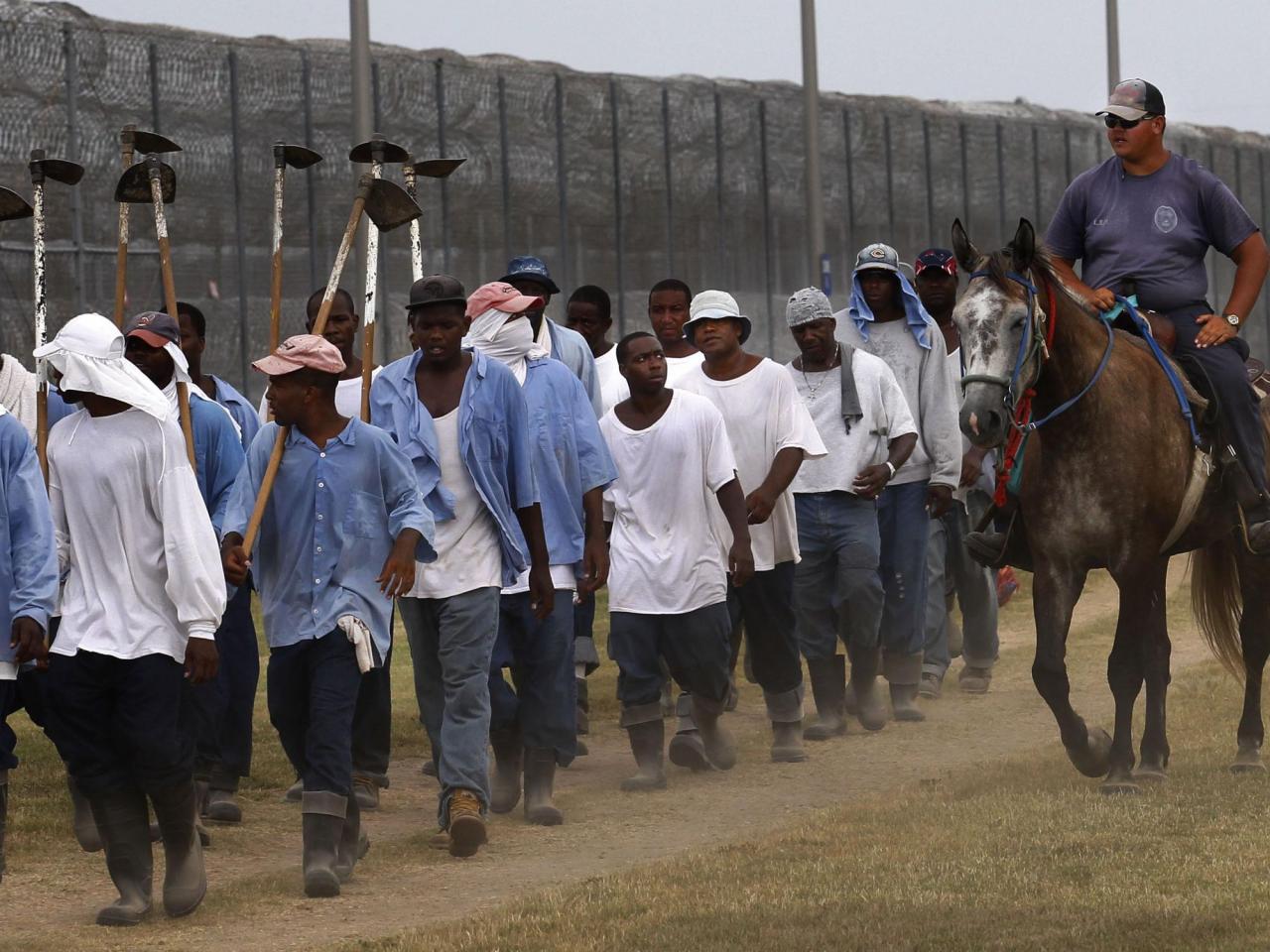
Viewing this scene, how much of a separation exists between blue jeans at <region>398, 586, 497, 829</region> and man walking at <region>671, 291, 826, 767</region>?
2.32 meters

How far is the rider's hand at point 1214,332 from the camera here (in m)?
9.66

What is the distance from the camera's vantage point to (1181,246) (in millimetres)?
9867

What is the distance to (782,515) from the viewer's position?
433 inches

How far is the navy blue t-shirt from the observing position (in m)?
9.86

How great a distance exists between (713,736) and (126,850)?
12.4ft

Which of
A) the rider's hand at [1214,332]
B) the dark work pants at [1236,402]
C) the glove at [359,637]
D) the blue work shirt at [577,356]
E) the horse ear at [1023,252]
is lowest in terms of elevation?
the glove at [359,637]

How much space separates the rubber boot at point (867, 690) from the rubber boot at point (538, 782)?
2.77 m

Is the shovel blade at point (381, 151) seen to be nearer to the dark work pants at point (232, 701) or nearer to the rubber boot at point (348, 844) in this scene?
the dark work pants at point (232, 701)

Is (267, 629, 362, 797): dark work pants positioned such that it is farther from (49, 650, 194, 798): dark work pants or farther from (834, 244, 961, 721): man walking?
(834, 244, 961, 721): man walking

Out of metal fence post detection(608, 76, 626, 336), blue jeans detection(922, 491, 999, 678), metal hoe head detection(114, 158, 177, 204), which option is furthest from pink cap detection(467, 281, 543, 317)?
metal fence post detection(608, 76, 626, 336)

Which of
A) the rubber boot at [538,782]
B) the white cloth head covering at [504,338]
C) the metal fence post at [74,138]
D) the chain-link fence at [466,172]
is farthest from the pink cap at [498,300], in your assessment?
the metal fence post at [74,138]

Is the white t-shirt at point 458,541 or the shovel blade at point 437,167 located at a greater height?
the shovel blade at point 437,167

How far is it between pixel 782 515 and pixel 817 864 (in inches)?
136

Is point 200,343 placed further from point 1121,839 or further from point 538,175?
point 538,175
